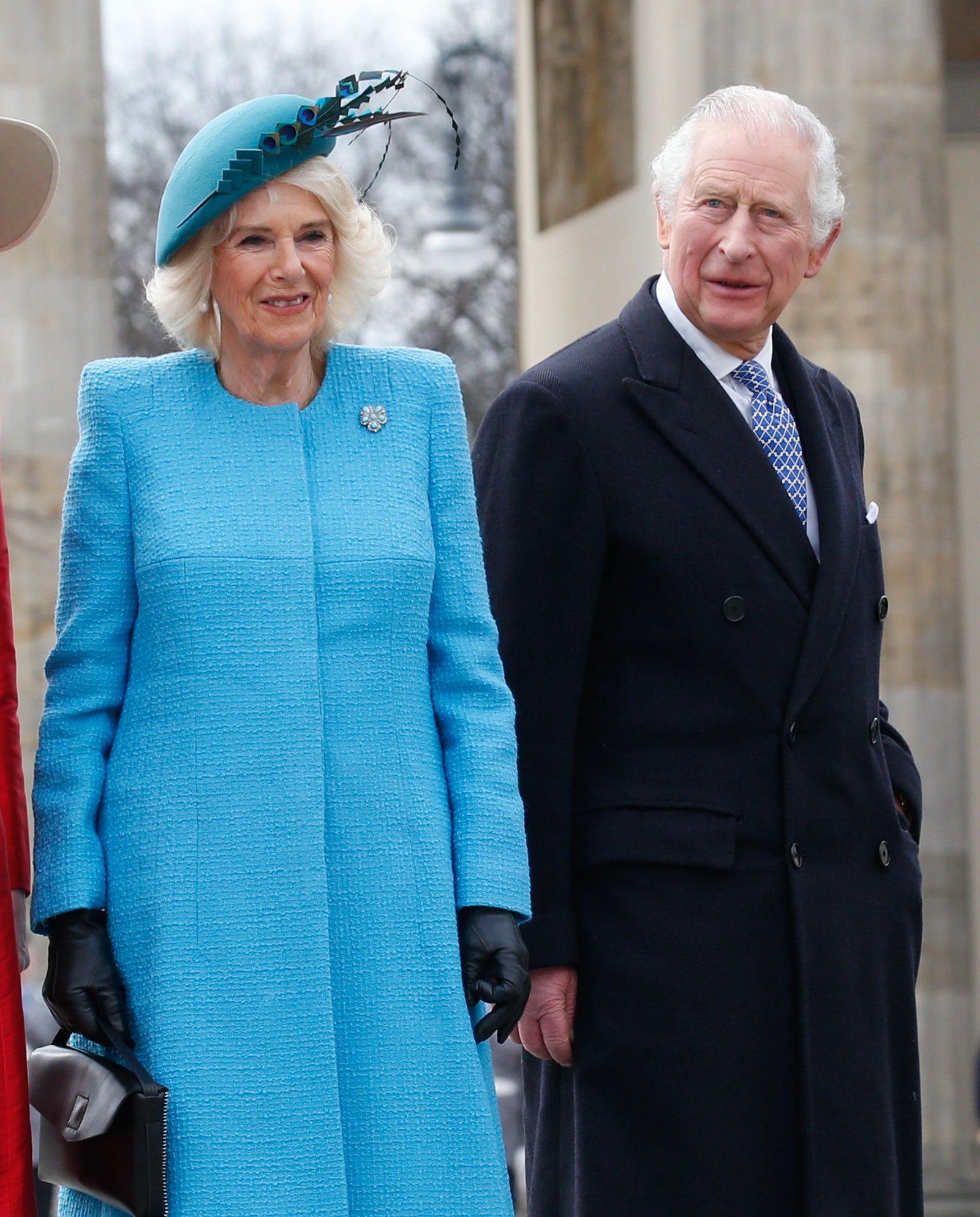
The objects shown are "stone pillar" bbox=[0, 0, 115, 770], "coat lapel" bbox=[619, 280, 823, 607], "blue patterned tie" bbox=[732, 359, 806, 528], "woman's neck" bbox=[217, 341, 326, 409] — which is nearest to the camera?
"woman's neck" bbox=[217, 341, 326, 409]

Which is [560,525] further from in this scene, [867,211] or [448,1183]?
[867,211]

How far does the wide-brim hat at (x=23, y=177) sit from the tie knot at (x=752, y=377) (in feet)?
3.74

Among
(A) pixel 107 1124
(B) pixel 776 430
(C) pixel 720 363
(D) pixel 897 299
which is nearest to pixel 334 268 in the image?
(C) pixel 720 363

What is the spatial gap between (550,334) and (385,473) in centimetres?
626

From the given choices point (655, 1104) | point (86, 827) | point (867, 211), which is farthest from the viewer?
point (867, 211)

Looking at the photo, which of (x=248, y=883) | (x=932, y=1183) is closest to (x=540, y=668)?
(x=248, y=883)

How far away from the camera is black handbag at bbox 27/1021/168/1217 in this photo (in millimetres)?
2656

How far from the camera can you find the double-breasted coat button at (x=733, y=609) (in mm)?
3271

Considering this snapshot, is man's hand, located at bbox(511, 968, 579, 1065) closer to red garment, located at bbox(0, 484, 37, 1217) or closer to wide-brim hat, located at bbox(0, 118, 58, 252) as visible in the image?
red garment, located at bbox(0, 484, 37, 1217)

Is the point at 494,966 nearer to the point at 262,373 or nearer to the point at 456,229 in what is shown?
the point at 262,373

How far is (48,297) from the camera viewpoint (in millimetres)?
7387

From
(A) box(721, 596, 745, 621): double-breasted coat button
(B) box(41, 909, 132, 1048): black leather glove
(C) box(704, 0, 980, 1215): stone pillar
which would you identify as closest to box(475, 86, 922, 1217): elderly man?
(A) box(721, 596, 745, 621): double-breasted coat button

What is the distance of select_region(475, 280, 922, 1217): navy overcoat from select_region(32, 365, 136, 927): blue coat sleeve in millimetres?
692

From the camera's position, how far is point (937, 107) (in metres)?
7.00
